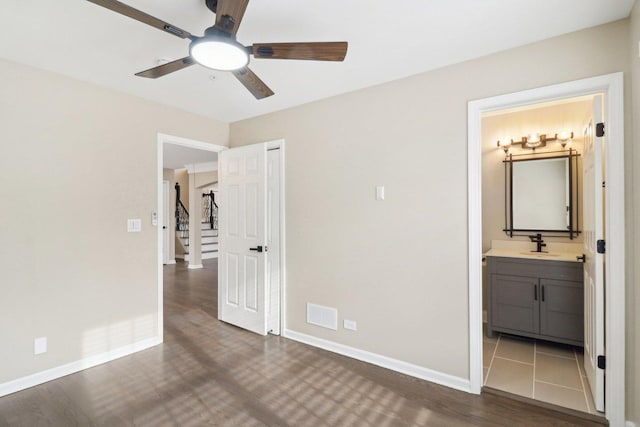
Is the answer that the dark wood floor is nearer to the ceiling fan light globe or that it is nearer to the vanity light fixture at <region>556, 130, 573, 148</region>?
the ceiling fan light globe

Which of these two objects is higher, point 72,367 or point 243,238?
point 243,238

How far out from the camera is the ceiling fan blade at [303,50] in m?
1.65

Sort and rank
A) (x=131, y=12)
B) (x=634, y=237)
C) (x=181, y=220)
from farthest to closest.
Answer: (x=181, y=220), (x=634, y=237), (x=131, y=12)

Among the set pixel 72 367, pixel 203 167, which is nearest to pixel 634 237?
pixel 72 367

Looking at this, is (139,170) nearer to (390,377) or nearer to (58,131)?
(58,131)

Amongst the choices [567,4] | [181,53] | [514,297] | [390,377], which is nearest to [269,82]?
[181,53]

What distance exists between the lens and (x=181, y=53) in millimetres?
2365

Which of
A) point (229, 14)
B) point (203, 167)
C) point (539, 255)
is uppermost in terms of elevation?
point (203, 167)

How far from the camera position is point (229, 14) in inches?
58.0

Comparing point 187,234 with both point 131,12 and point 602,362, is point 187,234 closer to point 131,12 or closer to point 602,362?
point 131,12

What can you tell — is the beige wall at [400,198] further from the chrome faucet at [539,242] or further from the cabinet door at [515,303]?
the chrome faucet at [539,242]

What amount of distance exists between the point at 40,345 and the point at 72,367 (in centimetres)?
34

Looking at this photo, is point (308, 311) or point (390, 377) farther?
point (308, 311)

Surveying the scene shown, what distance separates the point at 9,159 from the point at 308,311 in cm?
286
